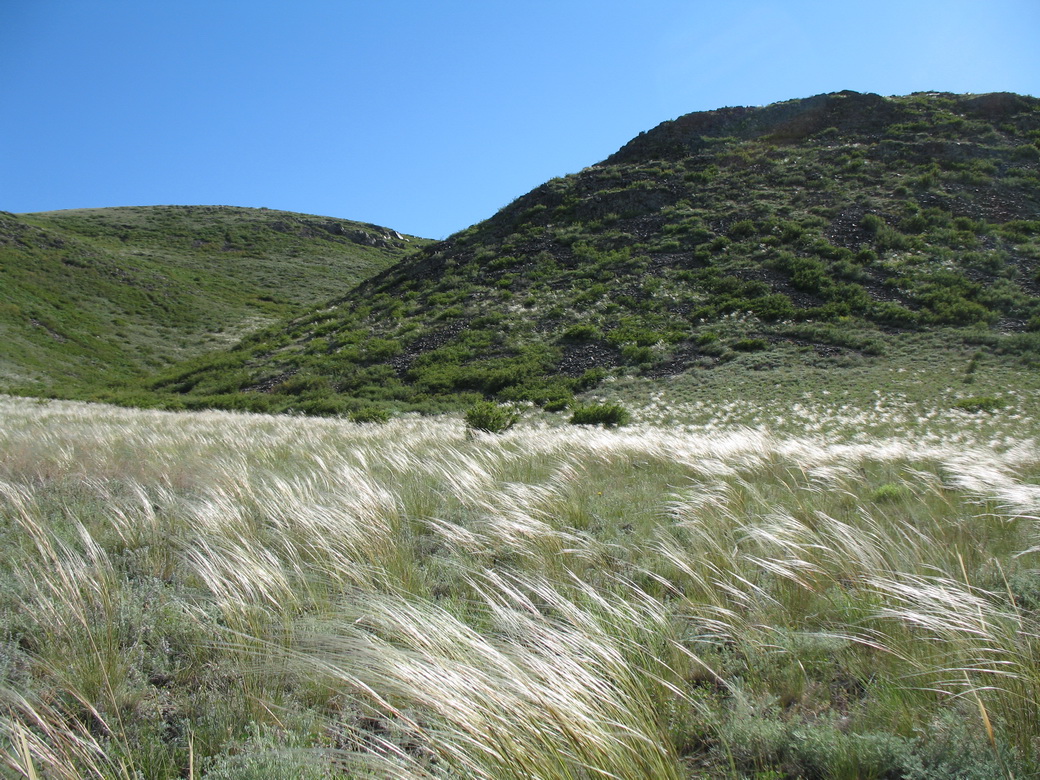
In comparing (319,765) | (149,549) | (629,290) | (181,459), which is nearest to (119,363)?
(629,290)

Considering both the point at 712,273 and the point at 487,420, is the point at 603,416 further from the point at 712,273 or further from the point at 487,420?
the point at 712,273

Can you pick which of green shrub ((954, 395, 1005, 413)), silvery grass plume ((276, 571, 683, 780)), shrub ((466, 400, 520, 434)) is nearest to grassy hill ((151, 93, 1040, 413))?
green shrub ((954, 395, 1005, 413))

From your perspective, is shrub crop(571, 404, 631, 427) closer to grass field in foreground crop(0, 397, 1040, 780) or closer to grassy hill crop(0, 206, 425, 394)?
grass field in foreground crop(0, 397, 1040, 780)

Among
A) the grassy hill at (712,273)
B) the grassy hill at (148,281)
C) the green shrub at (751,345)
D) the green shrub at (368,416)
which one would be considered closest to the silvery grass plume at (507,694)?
the green shrub at (368,416)

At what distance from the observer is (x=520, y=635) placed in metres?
1.95

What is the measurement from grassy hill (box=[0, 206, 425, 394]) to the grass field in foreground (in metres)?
31.4

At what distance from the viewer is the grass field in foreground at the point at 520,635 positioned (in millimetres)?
1528

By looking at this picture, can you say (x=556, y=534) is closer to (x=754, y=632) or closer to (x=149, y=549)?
(x=754, y=632)

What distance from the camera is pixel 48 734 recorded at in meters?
1.65

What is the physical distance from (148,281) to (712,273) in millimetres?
48770

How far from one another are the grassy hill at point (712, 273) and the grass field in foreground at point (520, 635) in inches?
624

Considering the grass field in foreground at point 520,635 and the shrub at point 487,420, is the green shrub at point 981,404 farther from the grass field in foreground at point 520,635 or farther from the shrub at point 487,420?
the grass field in foreground at point 520,635

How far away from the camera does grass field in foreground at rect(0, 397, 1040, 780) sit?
1528 millimetres

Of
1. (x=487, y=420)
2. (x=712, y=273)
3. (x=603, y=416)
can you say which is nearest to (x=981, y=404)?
(x=603, y=416)
